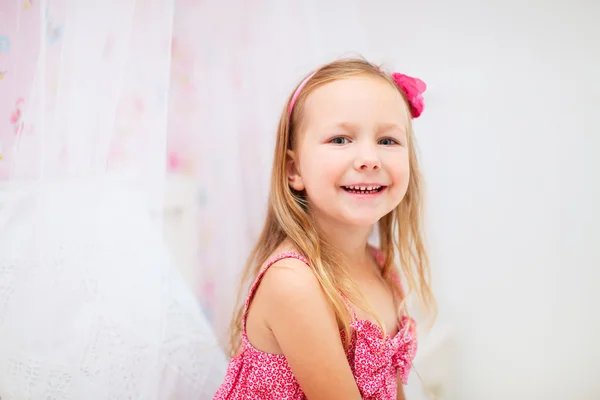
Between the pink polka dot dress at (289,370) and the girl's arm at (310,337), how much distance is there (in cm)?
5

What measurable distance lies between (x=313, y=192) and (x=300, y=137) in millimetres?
114

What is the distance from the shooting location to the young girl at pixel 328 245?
0.88m

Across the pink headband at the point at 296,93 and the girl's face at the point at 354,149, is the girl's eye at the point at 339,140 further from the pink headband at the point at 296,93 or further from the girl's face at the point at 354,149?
the pink headband at the point at 296,93

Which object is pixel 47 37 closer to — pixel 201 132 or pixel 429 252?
pixel 201 132

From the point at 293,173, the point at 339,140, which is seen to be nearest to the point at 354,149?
the point at 339,140

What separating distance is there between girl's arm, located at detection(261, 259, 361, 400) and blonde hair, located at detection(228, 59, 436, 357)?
0.13 feet

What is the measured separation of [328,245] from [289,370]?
25 cm

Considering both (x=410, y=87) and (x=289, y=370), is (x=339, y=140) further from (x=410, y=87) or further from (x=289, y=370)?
(x=289, y=370)

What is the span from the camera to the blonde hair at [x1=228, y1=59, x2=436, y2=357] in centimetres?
96

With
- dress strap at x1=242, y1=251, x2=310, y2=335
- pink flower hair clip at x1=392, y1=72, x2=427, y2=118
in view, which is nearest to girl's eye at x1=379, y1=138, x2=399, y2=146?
pink flower hair clip at x1=392, y1=72, x2=427, y2=118

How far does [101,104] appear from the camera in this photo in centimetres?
98

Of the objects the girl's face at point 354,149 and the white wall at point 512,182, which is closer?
the girl's face at point 354,149

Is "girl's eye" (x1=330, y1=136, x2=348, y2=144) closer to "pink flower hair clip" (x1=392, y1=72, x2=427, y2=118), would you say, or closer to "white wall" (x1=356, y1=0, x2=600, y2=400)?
"pink flower hair clip" (x1=392, y1=72, x2=427, y2=118)

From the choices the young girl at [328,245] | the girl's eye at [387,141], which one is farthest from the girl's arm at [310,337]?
the girl's eye at [387,141]
